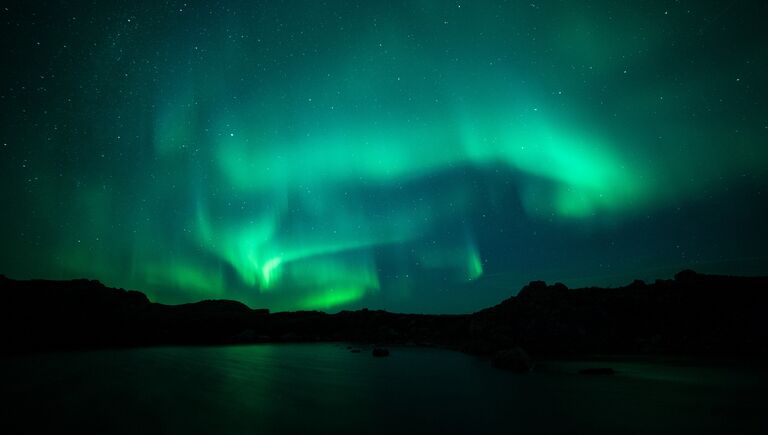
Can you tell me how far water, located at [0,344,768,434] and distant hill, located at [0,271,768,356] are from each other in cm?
1472

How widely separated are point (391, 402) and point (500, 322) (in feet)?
157

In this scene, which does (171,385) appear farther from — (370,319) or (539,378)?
(370,319)

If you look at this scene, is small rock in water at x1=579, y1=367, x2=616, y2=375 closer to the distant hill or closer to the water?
the water

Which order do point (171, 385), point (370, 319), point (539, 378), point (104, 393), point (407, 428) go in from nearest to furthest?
point (407, 428) → point (104, 393) → point (171, 385) → point (539, 378) → point (370, 319)

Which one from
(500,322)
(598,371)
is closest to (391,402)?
(598,371)

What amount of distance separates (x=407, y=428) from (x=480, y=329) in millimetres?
56366

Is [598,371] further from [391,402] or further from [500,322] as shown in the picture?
[500,322]

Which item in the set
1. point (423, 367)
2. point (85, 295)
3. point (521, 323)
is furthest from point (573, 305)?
point (85, 295)

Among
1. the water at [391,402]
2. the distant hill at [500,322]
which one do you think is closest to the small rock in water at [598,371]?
the water at [391,402]

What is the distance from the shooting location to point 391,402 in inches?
655

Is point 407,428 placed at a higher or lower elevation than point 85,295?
lower

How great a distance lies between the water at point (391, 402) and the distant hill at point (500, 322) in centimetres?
1472

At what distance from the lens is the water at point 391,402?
12281 millimetres

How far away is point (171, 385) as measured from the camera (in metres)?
21.6
